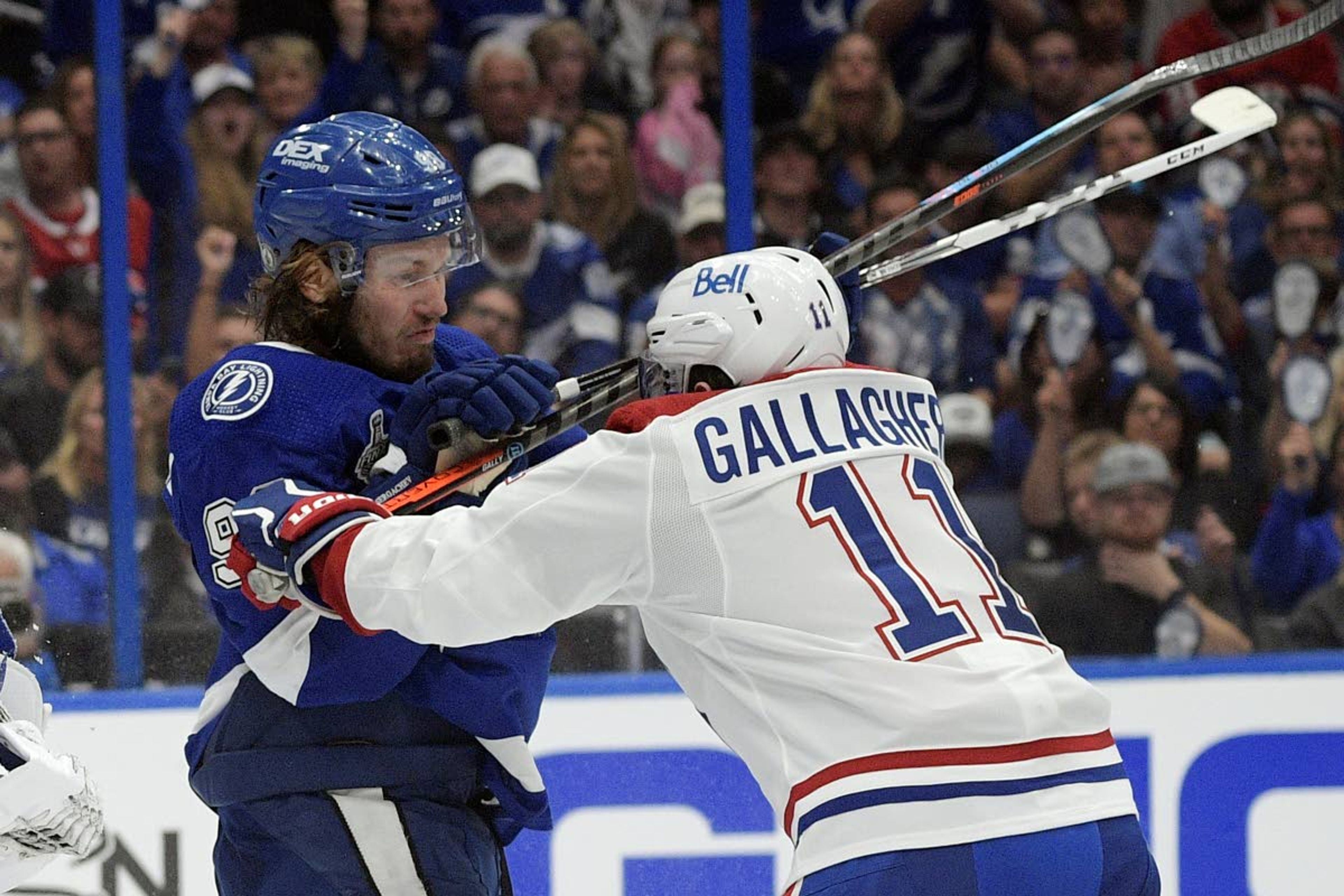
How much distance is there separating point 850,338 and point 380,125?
26.6 inches

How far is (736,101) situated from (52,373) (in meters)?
1.71

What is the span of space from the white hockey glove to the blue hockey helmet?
0.67m

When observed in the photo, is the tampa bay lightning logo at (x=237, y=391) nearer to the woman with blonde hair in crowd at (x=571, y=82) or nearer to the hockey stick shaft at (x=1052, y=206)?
the hockey stick shaft at (x=1052, y=206)

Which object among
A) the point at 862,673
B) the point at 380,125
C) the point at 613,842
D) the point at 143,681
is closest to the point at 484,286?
the point at 143,681

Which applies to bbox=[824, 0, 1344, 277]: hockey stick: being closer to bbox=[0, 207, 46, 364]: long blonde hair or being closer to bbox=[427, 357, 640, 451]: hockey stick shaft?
→ bbox=[427, 357, 640, 451]: hockey stick shaft

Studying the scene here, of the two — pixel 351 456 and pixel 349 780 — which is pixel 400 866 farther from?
pixel 351 456

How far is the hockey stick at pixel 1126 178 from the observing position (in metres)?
2.93

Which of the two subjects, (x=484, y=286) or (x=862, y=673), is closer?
(x=862, y=673)

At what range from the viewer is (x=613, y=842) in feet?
12.1

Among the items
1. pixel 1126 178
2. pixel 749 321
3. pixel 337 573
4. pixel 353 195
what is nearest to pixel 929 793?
pixel 749 321

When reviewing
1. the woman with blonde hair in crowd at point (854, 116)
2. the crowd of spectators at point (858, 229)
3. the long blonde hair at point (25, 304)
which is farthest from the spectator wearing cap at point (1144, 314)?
the long blonde hair at point (25, 304)

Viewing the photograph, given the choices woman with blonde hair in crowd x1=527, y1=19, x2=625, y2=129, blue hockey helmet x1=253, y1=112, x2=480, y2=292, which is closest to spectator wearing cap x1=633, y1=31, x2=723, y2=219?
woman with blonde hair in crowd x1=527, y1=19, x2=625, y2=129

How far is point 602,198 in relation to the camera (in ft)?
15.9

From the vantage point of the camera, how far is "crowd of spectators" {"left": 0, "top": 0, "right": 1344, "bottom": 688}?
4.47m
